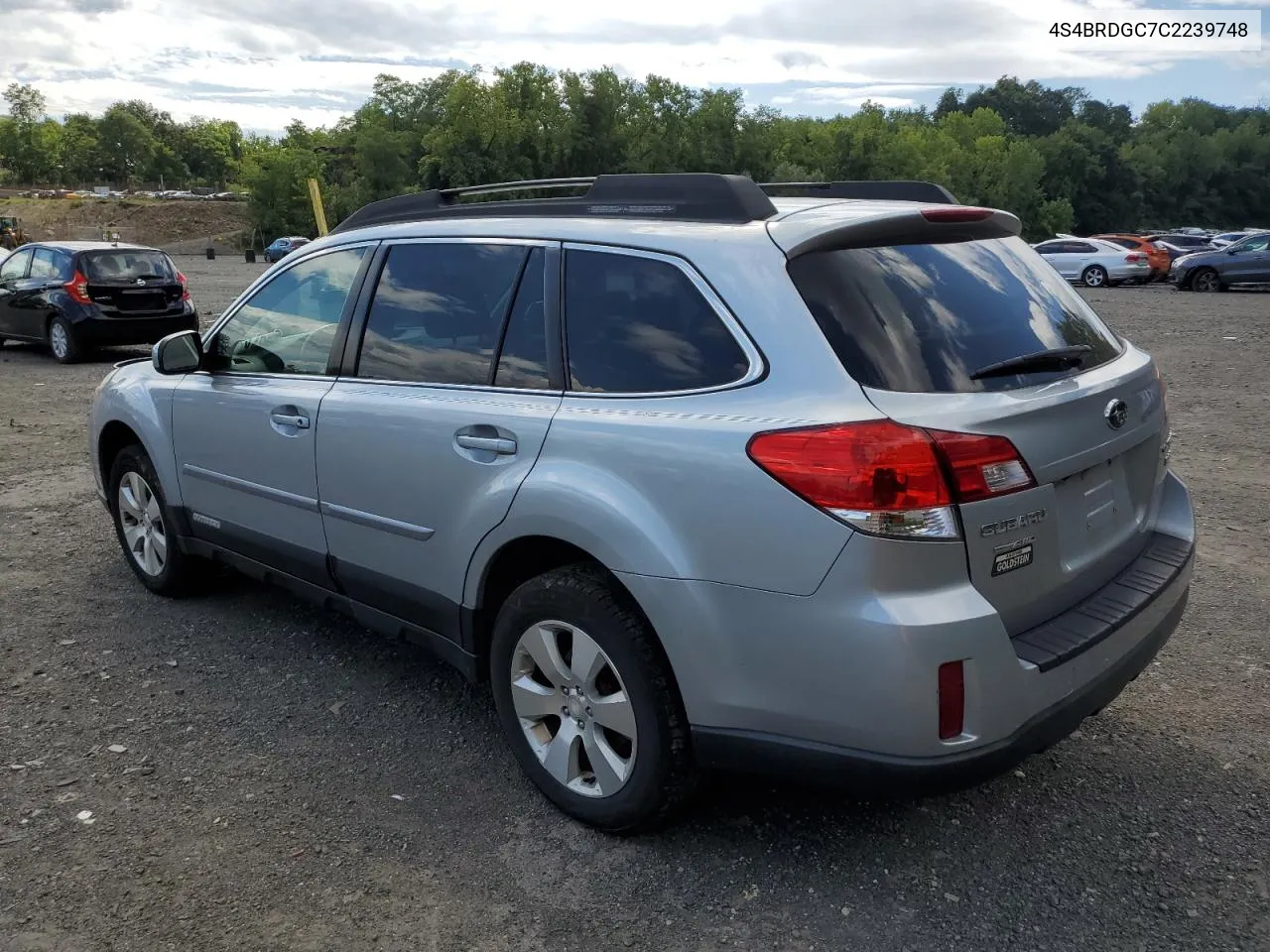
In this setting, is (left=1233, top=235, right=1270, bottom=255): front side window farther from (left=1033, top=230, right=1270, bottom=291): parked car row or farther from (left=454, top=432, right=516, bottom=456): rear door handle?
(left=454, top=432, right=516, bottom=456): rear door handle

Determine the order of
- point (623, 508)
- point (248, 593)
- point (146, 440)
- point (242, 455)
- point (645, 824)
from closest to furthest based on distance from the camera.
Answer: point (623, 508), point (645, 824), point (242, 455), point (146, 440), point (248, 593)

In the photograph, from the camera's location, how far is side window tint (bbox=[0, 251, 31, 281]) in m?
14.9

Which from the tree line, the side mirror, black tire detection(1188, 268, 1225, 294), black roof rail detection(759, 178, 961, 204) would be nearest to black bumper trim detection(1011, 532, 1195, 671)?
black roof rail detection(759, 178, 961, 204)

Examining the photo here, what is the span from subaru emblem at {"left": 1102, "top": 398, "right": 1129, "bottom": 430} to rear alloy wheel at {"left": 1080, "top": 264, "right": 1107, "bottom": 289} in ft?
101

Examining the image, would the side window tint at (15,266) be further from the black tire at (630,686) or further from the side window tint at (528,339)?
the black tire at (630,686)

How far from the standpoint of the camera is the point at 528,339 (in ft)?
10.6

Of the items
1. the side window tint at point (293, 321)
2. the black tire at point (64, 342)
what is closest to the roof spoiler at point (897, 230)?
the side window tint at point (293, 321)

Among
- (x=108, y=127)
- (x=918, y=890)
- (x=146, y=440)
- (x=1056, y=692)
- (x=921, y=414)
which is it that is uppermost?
(x=108, y=127)

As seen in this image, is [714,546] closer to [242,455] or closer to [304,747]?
[304,747]

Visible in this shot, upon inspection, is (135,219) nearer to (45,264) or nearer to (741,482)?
(45,264)

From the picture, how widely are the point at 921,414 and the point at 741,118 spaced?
286ft

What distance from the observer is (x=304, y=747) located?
363 centimetres

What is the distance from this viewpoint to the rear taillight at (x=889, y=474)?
2420mm

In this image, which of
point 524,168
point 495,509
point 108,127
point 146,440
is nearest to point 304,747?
point 495,509
